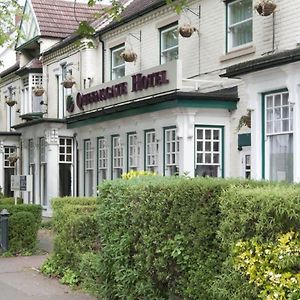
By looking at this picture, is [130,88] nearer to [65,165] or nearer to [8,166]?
[65,165]

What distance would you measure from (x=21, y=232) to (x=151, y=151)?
17.7ft

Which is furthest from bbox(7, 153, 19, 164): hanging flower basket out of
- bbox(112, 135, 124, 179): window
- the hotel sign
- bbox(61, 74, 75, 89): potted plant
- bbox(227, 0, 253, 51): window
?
bbox(227, 0, 253, 51): window

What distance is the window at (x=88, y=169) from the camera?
909 inches

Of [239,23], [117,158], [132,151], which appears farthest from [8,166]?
[239,23]

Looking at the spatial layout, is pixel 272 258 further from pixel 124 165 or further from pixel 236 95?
pixel 124 165

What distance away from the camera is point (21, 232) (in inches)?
561

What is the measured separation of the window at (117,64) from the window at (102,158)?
2434mm

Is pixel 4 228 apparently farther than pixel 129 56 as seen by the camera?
No

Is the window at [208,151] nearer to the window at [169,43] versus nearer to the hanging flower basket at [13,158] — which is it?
the window at [169,43]

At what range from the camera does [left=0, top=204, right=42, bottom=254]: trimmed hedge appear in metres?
14.2

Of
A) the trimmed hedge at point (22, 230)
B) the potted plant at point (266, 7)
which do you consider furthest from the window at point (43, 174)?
the potted plant at point (266, 7)

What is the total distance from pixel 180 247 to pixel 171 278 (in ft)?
1.76

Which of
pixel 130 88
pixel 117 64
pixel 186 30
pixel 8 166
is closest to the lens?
pixel 186 30

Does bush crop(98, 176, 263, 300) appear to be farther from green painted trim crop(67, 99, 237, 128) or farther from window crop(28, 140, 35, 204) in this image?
window crop(28, 140, 35, 204)
